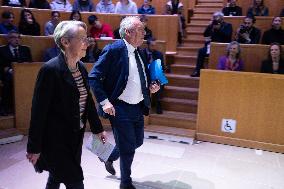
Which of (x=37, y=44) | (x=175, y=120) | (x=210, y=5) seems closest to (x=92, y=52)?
(x=37, y=44)

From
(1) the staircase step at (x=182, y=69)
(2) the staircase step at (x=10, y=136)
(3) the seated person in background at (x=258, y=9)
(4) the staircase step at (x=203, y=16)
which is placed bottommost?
(2) the staircase step at (x=10, y=136)

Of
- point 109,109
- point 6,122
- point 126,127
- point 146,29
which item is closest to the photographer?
point 109,109

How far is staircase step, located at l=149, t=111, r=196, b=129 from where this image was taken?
4.09 meters

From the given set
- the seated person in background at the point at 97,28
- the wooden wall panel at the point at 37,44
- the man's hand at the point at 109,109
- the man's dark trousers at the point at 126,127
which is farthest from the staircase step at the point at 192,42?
the man's hand at the point at 109,109

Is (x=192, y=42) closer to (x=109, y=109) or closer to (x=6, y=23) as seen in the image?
(x=6, y=23)

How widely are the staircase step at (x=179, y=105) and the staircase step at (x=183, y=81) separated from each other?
0.32 m

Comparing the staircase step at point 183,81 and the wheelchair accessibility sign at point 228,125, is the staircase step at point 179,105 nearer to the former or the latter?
the staircase step at point 183,81

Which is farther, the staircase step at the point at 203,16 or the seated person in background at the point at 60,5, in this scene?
the staircase step at the point at 203,16

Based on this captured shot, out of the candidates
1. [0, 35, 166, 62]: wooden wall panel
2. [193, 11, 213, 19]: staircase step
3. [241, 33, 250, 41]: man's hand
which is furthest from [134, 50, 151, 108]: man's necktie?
[193, 11, 213, 19]: staircase step

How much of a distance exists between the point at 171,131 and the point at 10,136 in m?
1.76

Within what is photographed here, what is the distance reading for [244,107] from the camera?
12.0ft

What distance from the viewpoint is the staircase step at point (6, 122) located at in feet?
12.1

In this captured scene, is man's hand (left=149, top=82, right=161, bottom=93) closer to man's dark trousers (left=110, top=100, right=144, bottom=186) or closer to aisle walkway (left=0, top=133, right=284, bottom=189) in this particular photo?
man's dark trousers (left=110, top=100, right=144, bottom=186)

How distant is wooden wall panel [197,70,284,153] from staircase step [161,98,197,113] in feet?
1.78
